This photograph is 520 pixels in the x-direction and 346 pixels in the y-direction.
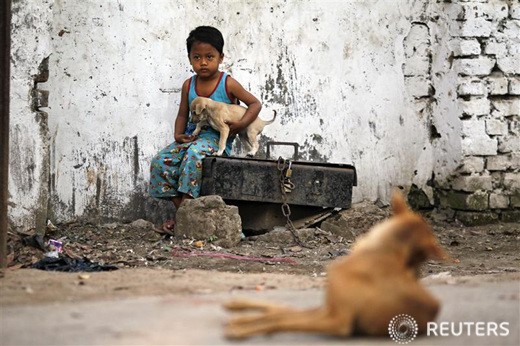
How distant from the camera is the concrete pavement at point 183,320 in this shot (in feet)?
10.3

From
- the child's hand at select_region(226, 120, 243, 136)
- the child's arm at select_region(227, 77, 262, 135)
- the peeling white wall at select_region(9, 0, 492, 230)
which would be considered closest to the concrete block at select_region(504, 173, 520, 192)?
the peeling white wall at select_region(9, 0, 492, 230)

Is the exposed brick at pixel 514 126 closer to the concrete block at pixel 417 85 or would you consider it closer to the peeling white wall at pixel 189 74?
the peeling white wall at pixel 189 74

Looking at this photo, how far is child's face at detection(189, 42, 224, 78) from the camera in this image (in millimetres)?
7266

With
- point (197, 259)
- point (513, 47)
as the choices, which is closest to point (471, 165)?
point (513, 47)

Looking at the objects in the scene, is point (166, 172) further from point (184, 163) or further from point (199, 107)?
point (199, 107)

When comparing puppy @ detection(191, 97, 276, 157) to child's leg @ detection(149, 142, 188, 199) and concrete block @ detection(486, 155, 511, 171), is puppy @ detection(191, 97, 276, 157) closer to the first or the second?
child's leg @ detection(149, 142, 188, 199)

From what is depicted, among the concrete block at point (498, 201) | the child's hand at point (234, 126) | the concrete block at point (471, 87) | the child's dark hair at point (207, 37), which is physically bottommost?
the concrete block at point (498, 201)

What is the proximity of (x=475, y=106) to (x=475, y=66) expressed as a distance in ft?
1.12

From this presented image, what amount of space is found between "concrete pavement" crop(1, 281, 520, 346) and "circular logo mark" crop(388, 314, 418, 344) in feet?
0.11

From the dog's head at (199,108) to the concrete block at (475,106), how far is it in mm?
2367

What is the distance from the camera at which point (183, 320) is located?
11.2ft

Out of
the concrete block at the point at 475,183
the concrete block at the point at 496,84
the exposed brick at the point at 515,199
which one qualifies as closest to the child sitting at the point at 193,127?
the concrete block at the point at 475,183

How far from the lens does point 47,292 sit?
4.39 metres

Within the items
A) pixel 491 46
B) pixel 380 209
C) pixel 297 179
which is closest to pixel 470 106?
pixel 491 46
